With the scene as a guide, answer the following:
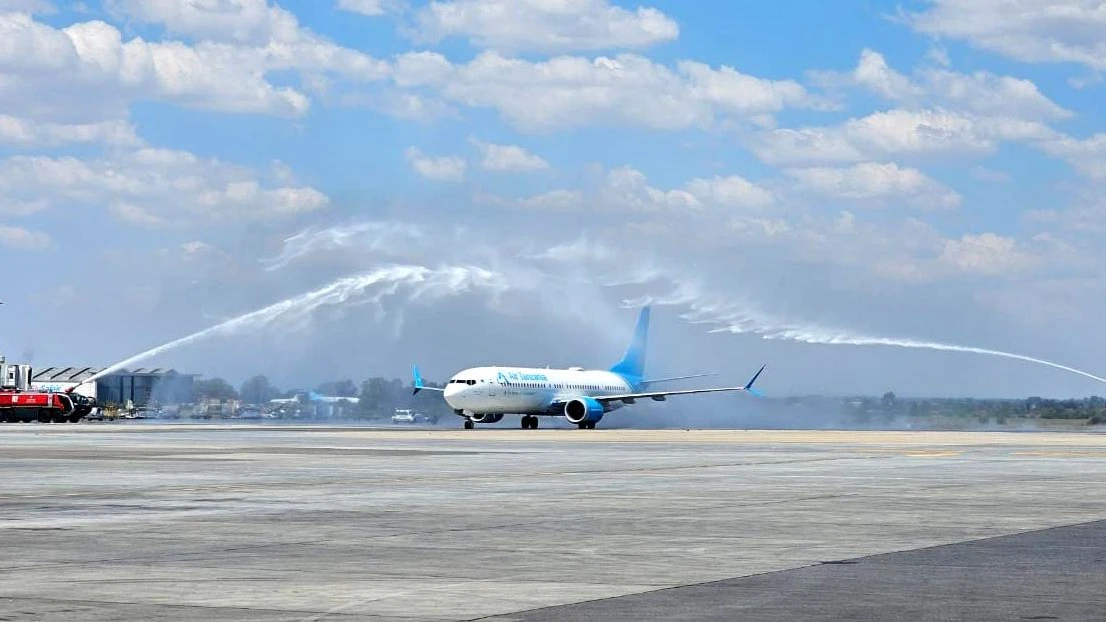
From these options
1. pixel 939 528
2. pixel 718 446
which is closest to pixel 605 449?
pixel 718 446

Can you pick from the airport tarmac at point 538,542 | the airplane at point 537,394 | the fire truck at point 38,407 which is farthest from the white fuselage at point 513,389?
the airport tarmac at point 538,542

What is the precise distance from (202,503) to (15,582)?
12597 mm

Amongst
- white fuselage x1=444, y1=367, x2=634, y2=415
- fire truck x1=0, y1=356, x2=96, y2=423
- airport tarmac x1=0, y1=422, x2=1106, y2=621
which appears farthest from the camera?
fire truck x1=0, y1=356, x2=96, y2=423

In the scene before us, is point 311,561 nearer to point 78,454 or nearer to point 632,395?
point 78,454

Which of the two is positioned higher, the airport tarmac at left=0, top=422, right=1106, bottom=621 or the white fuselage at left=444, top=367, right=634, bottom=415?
the white fuselage at left=444, top=367, right=634, bottom=415

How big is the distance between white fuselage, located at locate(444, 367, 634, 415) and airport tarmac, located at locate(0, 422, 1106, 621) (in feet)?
221

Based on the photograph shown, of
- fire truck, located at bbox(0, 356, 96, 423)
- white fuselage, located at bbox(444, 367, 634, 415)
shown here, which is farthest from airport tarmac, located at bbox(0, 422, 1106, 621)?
fire truck, located at bbox(0, 356, 96, 423)

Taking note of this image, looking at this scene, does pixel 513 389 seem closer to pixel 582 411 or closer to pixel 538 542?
pixel 582 411

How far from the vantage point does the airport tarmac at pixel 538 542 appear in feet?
53.2

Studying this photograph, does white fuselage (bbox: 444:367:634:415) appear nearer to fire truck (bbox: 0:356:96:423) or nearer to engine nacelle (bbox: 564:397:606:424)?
engine nacelle (bbox: 564:397:606:424)

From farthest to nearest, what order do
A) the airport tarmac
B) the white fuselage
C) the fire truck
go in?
1. the fire truck
2. the white fuselage
3. the airport tarmac

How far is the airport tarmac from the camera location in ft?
53.2

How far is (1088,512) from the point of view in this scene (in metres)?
29.6

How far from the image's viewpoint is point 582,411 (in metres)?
122
